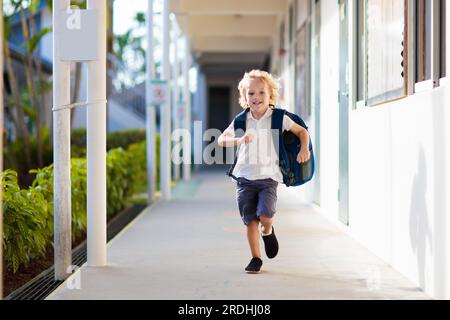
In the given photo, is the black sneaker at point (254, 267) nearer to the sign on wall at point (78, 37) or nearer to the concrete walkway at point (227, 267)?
the concrete walkway at point (227, 267)

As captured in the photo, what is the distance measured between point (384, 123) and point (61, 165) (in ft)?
7.12

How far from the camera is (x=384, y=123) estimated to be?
575cm

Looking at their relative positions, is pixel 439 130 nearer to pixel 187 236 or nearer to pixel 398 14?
pixel 398 14

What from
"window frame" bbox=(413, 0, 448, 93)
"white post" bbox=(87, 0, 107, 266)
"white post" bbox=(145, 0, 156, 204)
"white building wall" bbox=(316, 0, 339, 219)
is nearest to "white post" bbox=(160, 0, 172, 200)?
"white post" bbox=(145, 0, 156, 204)

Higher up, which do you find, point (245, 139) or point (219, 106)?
point (219, 106)

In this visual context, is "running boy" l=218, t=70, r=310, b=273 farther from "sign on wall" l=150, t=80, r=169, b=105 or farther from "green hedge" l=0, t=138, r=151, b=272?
"sign on wall" l=150, t=80, r=169, b=105

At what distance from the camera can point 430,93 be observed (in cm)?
448

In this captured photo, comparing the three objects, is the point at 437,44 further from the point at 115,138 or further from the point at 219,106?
the point at 219,106

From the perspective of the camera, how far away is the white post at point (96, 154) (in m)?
5.57

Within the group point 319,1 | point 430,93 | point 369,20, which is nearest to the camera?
point 430,93

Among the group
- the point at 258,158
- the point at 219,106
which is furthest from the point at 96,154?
the point at 219,106

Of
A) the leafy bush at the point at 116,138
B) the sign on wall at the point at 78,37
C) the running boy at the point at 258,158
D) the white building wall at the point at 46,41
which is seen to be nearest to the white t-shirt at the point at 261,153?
the running boy at the point at 258,158
